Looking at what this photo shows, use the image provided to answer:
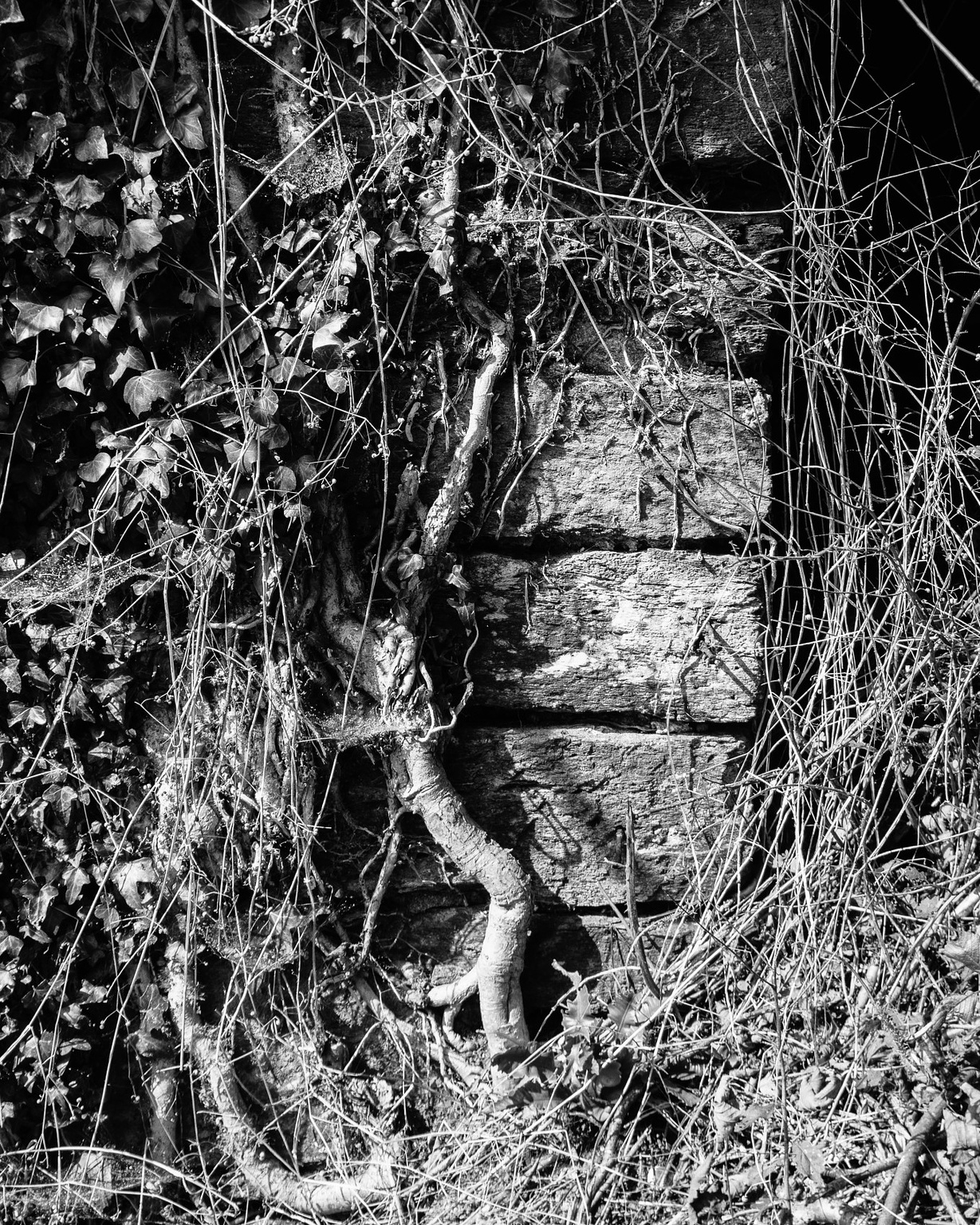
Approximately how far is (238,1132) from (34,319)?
1804 millimetres

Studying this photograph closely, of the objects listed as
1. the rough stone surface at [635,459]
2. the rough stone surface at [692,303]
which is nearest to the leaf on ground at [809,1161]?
the rough stone surface at [635,459]

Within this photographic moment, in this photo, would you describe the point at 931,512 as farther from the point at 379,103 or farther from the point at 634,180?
the point at 379,103

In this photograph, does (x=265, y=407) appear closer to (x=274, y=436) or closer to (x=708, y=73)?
(x=274, y=436)

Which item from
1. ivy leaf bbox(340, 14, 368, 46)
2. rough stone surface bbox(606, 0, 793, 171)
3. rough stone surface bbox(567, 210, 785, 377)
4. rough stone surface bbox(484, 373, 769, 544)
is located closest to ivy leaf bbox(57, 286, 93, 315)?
ivy leaf bbox(340, 14, 368, 46)

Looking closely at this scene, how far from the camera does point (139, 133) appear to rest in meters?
1.82

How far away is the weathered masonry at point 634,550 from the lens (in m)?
1.91

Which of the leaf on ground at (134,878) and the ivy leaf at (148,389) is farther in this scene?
the leaf on ground at (134,878)

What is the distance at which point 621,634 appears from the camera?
2.09 m

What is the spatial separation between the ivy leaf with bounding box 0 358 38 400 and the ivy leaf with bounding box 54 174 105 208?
1.05 ft

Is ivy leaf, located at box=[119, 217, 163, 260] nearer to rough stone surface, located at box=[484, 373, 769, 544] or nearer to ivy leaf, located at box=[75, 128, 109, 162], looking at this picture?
ivy leaf, located at box=[75, 128, 109, 162]

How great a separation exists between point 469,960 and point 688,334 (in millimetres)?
1517

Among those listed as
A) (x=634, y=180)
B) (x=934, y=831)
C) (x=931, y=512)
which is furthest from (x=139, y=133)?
(x=934, y=831)

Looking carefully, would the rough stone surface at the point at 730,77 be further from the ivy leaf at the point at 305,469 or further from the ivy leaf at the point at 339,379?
the ivy leaf at the point at 305,469

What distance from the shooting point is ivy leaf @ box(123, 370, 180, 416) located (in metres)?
1.86
